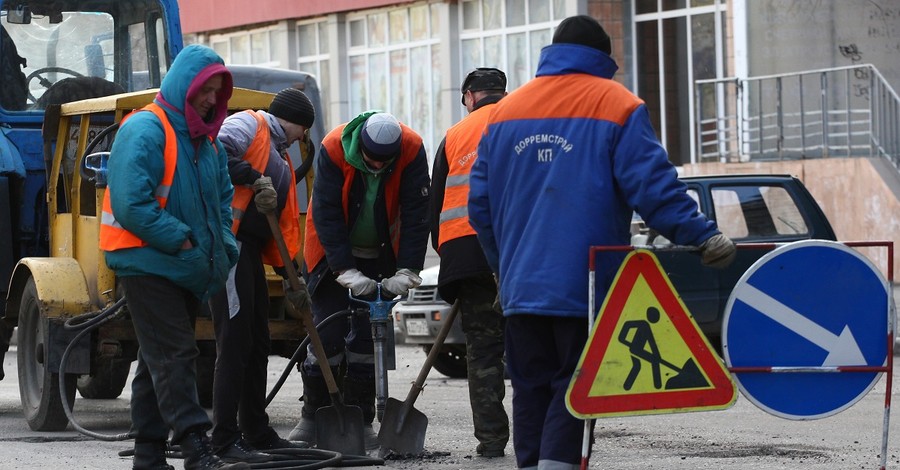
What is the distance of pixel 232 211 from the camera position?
26.9 feet

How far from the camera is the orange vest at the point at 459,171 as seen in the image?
8539 mm

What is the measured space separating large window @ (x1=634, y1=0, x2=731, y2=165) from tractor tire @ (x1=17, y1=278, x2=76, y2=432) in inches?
626

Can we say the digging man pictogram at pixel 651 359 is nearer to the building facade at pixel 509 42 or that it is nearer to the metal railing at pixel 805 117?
the metal railing at pixel 805 117

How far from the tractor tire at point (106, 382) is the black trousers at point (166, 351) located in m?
5.13

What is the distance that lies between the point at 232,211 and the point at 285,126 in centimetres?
69

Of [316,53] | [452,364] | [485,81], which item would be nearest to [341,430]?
[485,81]

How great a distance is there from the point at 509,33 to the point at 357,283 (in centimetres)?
2018

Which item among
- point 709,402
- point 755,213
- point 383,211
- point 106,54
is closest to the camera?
point 709,402

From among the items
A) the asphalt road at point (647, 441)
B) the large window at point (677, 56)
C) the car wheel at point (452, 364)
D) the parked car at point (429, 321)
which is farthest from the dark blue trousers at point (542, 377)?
the large window at point (677, 56)

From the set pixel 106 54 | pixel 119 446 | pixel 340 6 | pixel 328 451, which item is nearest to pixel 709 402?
pixel 328 451

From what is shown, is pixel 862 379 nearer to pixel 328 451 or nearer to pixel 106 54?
pixel 328 451

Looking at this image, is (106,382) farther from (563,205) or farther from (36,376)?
(563,205)

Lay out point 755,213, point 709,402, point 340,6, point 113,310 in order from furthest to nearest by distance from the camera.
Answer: point 340,6, point 755,213, point 113,310, point 709,402

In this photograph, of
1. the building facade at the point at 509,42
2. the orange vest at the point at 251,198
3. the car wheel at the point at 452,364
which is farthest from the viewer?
the building facade at the point at 509,42
